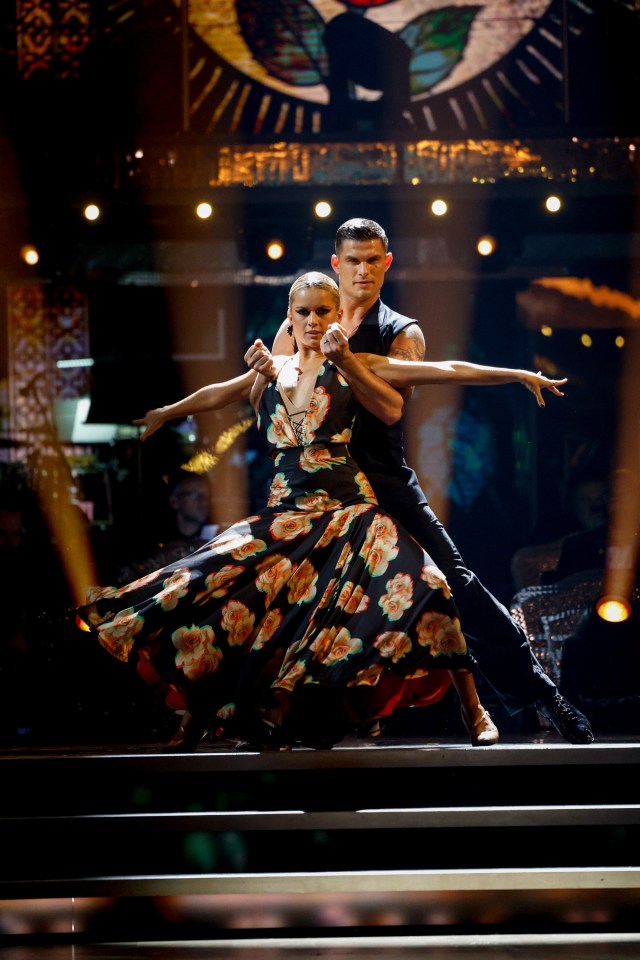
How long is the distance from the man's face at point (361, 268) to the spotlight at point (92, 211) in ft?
7.51

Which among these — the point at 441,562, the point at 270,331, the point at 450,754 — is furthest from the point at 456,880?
the point at 270,331

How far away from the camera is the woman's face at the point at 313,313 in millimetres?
3484

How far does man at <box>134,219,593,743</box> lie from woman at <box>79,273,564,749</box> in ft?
0.61

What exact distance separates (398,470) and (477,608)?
1.62 ft

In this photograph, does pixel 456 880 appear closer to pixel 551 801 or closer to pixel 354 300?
pixel 551 801

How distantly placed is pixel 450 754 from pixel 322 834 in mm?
397

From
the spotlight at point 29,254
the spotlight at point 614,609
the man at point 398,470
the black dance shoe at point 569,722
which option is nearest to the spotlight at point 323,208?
the spotlight at point 29,254

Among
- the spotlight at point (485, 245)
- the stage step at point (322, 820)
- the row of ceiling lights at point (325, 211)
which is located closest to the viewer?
the stage step at point (322, 820)

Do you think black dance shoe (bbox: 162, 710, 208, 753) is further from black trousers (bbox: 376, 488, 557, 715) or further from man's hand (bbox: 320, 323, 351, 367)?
man's hand (bbox: 320, 323, 351, 367)

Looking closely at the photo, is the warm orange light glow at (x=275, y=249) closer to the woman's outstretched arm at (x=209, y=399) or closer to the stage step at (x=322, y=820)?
the woman's outstretched arm at (x=209, y=399)

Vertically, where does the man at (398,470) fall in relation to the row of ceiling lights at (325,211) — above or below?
below

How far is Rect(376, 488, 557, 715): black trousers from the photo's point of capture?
12.2ft

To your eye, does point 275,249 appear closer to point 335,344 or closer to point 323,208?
point 323,208

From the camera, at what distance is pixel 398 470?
3744 mm
